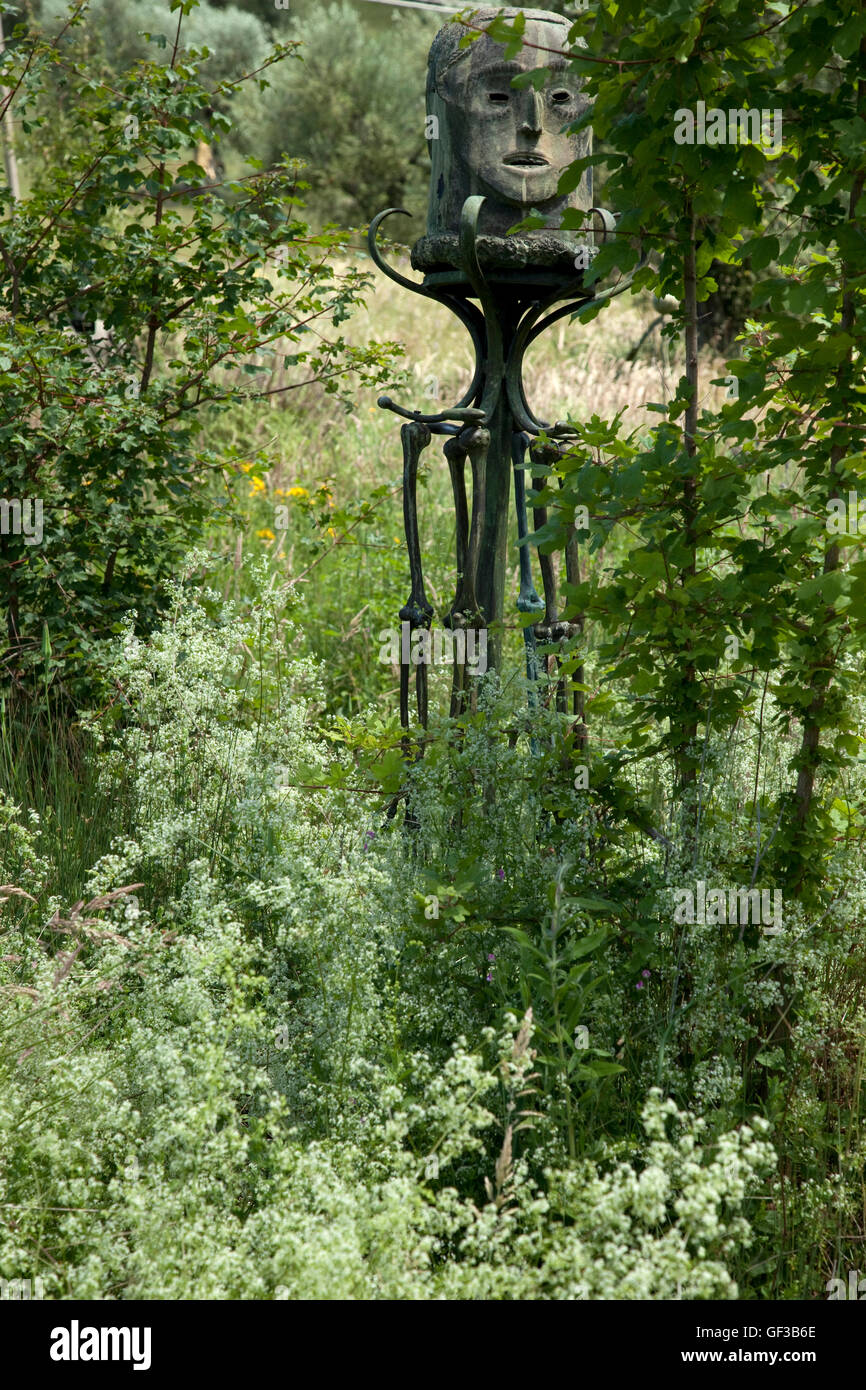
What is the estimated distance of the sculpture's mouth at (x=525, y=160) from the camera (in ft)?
11.3

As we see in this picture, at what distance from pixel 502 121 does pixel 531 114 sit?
9cm

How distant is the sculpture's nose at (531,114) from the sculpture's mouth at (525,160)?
6 centimetres

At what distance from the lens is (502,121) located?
136 inches

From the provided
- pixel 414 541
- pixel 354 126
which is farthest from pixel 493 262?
pixel 354 126

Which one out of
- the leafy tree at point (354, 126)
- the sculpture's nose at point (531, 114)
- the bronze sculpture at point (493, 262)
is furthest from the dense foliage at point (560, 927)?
the leafy tree at point (354, 126)

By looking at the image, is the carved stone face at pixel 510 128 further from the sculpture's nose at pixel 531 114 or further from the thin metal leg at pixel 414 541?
the thin metal leg at pixel 414 541

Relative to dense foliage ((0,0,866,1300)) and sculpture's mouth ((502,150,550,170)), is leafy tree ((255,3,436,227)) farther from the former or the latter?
dense foliage ((0,0,866,1300))

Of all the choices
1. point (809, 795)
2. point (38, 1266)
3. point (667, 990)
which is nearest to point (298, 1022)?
point (38, 1266)

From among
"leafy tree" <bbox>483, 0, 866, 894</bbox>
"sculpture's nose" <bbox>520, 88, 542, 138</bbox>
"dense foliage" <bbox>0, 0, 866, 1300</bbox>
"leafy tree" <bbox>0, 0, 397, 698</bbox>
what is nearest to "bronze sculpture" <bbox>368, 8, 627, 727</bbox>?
"sculpture's nose" <bbox>520, 88, 542, 138</bbox>

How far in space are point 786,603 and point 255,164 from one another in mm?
2966

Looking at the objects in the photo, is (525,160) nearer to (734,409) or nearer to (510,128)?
(510,128)

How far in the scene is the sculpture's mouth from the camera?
11.3 ft

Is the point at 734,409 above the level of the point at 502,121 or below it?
below

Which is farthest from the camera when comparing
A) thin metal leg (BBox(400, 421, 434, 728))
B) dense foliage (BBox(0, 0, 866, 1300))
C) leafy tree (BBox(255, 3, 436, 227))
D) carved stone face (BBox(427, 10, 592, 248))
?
leafy tree (BBox(255, 3, 436, 227))
